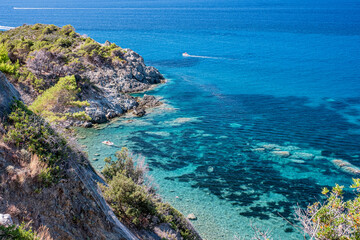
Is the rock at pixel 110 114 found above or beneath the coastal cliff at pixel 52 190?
beneath

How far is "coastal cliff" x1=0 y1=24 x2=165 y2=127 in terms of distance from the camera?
3500 cm

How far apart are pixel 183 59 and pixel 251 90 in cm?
3045

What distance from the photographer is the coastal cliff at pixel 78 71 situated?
35.0 m

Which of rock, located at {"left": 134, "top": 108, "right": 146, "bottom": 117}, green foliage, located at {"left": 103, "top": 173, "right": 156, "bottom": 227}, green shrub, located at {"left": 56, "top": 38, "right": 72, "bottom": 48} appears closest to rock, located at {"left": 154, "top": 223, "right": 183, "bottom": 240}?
green foliage, located at {"left": 103, "top": 173, "right": 156, "bottom": 227}

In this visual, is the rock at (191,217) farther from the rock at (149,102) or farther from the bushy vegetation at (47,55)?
the rock at (149,102)

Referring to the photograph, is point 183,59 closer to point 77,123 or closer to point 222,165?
point 77,123

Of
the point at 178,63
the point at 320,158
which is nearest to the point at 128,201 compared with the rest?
the point at 320,158

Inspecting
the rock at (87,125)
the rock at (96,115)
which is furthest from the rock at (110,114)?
the rock at (87,125)

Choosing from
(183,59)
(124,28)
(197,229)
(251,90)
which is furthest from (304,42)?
(197,229)

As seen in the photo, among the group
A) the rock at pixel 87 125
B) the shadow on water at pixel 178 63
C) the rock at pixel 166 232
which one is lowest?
the rock at pixel 166 232

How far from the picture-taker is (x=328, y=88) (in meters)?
60.7

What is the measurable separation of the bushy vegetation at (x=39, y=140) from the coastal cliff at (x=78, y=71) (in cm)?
1091

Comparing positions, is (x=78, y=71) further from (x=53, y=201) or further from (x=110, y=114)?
(x=53, y=201)

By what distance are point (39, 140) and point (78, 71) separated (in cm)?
3566
